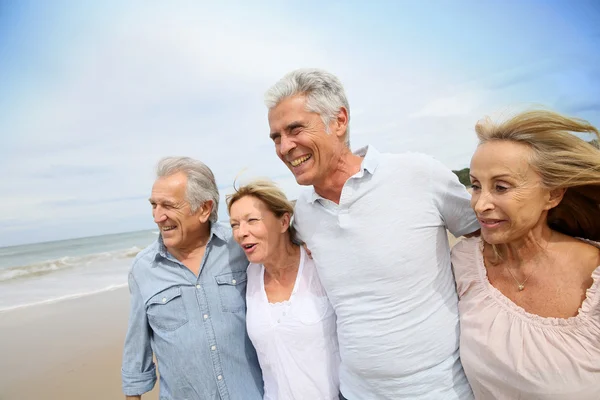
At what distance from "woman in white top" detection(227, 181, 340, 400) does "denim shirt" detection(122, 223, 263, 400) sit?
6.1 inches

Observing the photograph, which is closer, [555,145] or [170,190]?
[555,145]

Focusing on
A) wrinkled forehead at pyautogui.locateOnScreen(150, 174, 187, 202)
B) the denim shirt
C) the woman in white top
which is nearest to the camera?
the woman in white top

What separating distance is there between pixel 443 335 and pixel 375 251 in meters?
0.59

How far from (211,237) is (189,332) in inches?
25.7

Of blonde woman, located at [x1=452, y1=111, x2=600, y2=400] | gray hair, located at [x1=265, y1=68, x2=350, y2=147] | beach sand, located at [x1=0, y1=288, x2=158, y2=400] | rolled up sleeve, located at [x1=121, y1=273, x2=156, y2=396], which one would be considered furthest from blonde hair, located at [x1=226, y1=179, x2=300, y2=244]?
beach sand, located at [x1=0, y1=288, x2=158, y2=400]

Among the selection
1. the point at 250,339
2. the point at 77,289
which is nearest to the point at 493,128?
the point at 250,339

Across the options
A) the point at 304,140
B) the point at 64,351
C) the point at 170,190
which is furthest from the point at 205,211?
the point at 64,351

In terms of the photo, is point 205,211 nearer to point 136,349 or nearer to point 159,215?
point 159,215

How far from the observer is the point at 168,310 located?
8.38ft

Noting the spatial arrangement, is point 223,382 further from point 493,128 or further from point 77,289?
point 77,289

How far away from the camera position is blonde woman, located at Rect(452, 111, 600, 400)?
168 cm

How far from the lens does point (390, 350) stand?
2.12 metres

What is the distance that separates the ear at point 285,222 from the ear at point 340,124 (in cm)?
70

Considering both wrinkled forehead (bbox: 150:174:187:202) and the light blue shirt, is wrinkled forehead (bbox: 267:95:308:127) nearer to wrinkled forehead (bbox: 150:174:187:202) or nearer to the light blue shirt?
the light blue shirt
